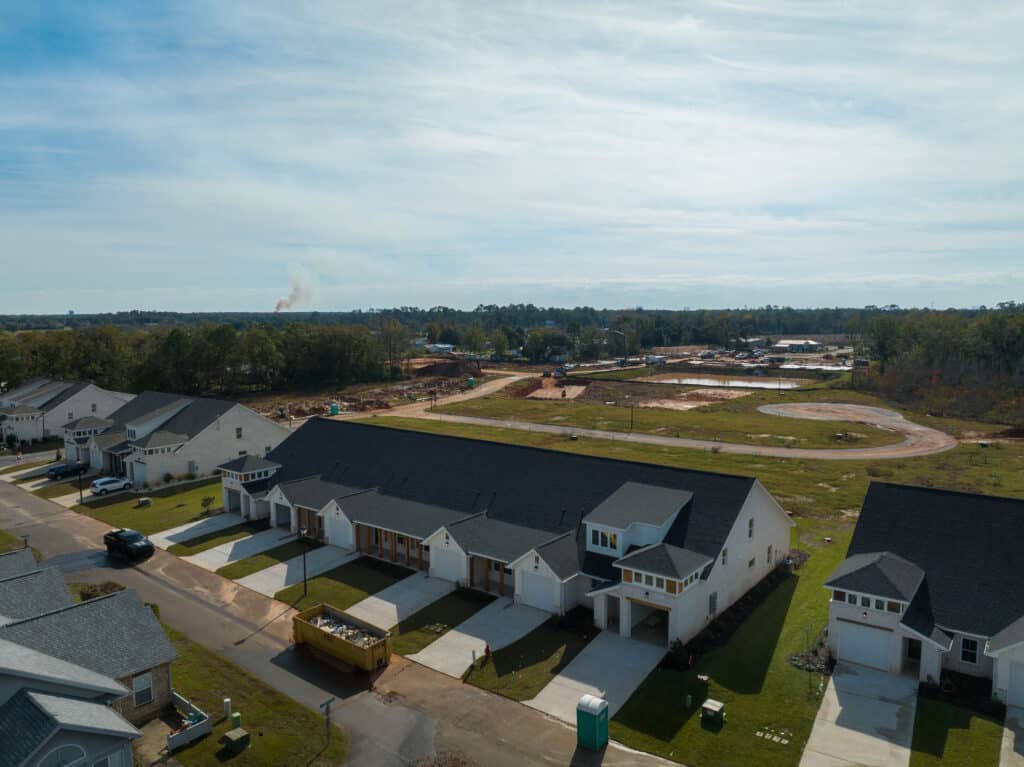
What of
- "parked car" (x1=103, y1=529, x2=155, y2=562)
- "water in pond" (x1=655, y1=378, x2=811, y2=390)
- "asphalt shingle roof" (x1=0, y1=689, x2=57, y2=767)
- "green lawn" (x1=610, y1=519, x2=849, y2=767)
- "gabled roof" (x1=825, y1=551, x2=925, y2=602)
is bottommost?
"green lawn" (x1=610, y1=519, x2=849, y2=767)

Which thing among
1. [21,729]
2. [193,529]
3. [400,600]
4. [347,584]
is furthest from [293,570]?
[21,729]

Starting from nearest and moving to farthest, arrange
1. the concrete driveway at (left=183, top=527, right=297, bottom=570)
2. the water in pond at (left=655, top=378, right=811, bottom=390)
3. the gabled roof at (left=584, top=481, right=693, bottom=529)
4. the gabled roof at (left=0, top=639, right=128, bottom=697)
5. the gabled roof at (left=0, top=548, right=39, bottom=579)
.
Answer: the gabled roof at (left=0, top=639, right=128, bottom=697) < the gabled roof at (left=0, top=548, right=39, bottom=579) < the gabled roof at (left=584, top=481, right=693, bottom=529) < the concrete driveway at (left=183, top=527, right=297, bottom=570) < the water in pond at (left=655, top=378, right=811, bottom=390)

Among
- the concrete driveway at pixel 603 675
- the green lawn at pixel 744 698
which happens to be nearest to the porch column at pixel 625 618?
the concrete driveway at pixel 603 675

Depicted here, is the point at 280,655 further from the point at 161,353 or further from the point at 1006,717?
the point at 161,353

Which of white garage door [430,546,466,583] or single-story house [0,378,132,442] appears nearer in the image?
white garage door [430,546,466,583]

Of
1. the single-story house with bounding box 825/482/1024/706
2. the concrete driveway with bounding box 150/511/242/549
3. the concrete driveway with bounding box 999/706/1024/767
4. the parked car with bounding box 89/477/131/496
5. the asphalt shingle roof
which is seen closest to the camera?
the asphalt shingle roof

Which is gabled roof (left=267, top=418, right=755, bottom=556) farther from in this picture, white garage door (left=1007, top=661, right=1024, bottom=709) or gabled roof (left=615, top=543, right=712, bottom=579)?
white garage door (left=1007, top=661, right=1024, bottom=709)

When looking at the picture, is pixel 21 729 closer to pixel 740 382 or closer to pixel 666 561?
pixel 666 561

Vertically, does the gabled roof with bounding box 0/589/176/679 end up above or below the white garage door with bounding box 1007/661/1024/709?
above

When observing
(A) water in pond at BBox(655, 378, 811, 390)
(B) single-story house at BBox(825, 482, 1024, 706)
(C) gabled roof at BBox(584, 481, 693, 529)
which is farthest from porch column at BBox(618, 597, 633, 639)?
(A) water in pond at BBox(655, 378, 811, 390)
